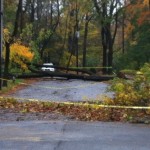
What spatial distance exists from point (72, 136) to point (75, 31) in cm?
6123

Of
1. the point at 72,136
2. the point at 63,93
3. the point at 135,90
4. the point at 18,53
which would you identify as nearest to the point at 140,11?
the point at 18,53

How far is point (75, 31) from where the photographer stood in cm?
7200

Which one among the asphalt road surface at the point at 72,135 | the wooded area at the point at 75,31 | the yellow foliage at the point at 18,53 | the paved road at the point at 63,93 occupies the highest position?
the wooded area at the point at 75,31

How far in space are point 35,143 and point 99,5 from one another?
53661 mm

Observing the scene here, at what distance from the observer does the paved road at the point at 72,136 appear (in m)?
9.91

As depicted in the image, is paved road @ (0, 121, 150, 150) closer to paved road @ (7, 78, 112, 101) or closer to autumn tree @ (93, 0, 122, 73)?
paved road @ (7, 78, 112, 101)

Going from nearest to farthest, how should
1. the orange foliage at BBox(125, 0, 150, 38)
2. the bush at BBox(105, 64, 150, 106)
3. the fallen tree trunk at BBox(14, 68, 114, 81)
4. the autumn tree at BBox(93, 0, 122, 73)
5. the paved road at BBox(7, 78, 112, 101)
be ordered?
the bush at BBox(105, 64, 150, 106), the paved road at BBox(7, 78, 112, 101), the fallen tree trunk at BBox(14, 68, 114, 81), the orange foliage at BBox(125, 0, 150, 38), the autumn tree at BBox(93, 0, 122, 73)

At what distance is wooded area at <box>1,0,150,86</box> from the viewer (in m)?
50.8

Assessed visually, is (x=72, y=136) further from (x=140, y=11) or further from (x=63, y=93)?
(x=140, y=11)

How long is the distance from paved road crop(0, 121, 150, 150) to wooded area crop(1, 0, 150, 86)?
72.5ft

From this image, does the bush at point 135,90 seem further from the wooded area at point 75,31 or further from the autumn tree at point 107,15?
the autumn tree at point 107,15

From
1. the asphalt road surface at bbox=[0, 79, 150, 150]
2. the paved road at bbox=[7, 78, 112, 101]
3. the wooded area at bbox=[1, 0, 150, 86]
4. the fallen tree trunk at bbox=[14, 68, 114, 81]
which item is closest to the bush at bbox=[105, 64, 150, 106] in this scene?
the asphalt road surface at bbox=[0, 79, 150, 150]

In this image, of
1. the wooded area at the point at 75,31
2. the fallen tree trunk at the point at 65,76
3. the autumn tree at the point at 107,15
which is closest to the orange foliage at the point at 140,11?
the wooded area at the point at 75,31

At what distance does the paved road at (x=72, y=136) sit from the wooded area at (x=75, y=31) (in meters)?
22.1
